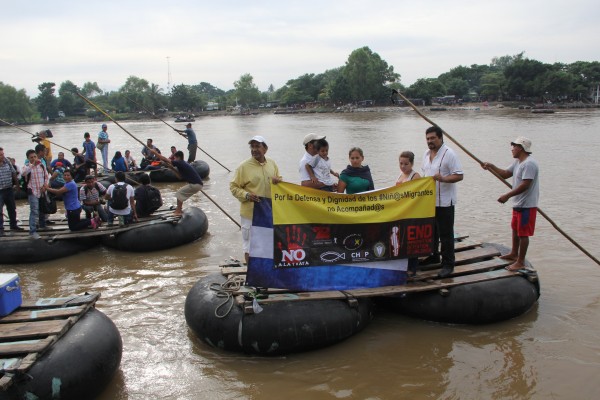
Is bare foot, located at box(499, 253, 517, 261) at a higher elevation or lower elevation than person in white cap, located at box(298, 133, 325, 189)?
lower

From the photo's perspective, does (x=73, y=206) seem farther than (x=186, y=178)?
No

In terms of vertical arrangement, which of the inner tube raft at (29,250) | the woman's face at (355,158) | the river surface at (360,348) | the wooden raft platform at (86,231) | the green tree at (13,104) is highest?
the green tree at (13,104)

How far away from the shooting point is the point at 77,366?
461 cm

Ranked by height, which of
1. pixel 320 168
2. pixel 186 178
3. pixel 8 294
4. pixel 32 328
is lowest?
pixel 32 328

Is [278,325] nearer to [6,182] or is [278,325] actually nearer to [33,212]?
[33,212]

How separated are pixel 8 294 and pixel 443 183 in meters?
5.49

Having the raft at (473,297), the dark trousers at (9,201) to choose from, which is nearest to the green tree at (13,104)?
the dark trousers at (9,201)

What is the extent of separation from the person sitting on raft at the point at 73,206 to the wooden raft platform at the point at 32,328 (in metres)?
4.56

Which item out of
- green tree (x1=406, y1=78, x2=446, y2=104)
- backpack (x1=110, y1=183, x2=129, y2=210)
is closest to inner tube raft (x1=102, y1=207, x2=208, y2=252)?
backpack (x1=110, y1=183, x2=129, y2=210)

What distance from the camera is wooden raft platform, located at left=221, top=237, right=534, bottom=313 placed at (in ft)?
18.9

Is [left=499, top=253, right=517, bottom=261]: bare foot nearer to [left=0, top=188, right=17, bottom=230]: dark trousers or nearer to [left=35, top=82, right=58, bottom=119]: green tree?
[left=0, top=188, right=17, bottom=230]: dark trousers

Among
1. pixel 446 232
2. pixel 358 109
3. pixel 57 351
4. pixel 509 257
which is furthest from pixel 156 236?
pixel 358 109

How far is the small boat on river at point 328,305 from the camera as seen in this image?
5.49 meters

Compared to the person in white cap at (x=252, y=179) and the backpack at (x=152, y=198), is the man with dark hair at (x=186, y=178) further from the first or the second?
the person in white cap at (x=252, y=179)
